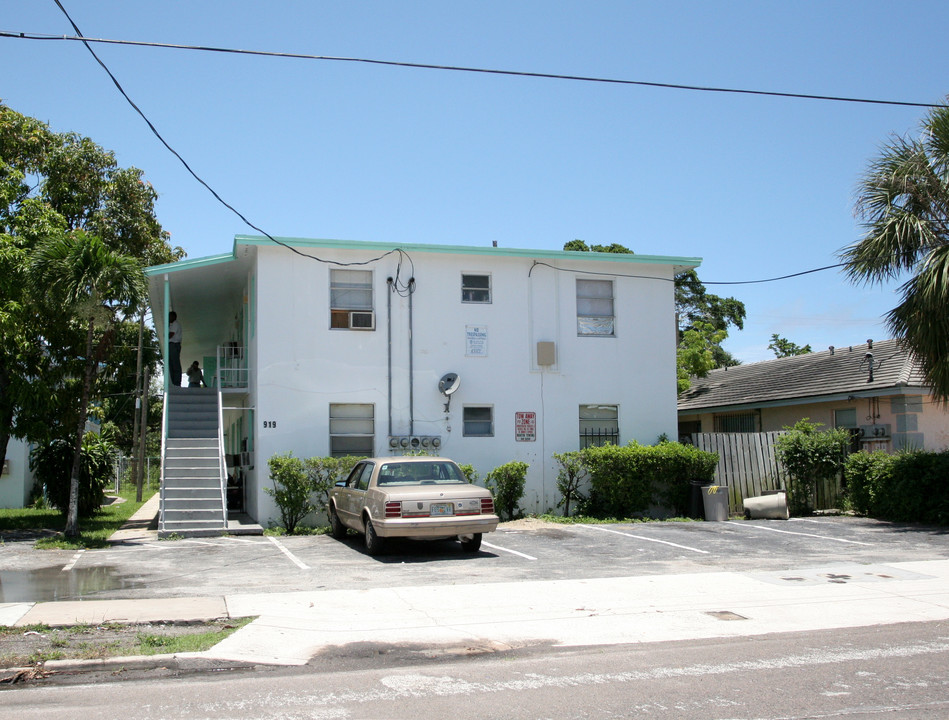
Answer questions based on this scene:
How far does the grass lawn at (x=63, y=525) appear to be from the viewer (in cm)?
1460

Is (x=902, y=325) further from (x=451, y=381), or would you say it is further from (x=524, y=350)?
(x=451, y=381)

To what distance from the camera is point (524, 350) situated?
1986 cm

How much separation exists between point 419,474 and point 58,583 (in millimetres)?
5271

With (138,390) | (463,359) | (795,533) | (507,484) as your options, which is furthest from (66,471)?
(795,533)

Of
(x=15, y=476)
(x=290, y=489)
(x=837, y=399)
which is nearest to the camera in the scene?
(x=290, y=489)

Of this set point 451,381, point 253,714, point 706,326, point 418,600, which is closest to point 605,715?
point 253,714

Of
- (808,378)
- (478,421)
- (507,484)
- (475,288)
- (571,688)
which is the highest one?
(475,288)

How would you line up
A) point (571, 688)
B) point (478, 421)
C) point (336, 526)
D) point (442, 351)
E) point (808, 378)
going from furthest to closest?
point (808, 378) → point (478, 421) → point (442, 351) → point (336, 526) → point (571, 688)

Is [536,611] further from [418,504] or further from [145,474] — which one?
[145,474]

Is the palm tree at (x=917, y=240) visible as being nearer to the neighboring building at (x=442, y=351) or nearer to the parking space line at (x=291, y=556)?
the neighboring building at (x=442, y=351)

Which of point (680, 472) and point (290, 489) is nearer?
point (290, 489)

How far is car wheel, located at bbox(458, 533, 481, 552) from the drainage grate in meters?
4.79

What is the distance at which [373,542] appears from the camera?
13.1 meters

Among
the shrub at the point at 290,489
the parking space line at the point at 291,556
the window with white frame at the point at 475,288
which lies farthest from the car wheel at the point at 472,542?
the window with white frame at the point at 475,288
